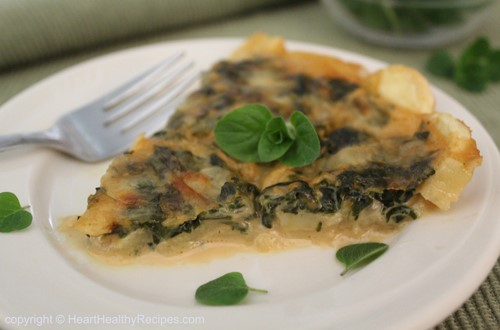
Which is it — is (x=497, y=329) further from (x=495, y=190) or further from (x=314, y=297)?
(x=314, y=297)

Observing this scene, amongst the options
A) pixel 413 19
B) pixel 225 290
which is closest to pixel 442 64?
pixel 413 19

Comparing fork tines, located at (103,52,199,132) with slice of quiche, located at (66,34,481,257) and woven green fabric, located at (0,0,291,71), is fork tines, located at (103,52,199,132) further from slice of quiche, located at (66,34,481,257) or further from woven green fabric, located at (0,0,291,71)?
woven green fabric, located at (0,0,291,71)

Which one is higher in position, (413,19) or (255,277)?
(413,19)

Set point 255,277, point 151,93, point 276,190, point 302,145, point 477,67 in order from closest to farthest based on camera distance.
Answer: point 255,277
point 276,190
point 302,145
point 151,93
point 477,67

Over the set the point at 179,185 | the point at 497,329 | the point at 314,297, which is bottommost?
the point at 497,329

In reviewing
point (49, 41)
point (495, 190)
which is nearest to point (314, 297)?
point (495, 190)

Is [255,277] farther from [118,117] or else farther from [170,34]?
[170,34]

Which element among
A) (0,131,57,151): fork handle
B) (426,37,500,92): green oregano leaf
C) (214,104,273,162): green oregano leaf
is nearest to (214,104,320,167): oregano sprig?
(214,104,273,162): green oregano leaf

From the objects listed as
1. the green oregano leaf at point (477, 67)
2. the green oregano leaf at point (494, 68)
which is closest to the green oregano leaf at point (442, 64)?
the green oregano leaf at point (477, 67)
